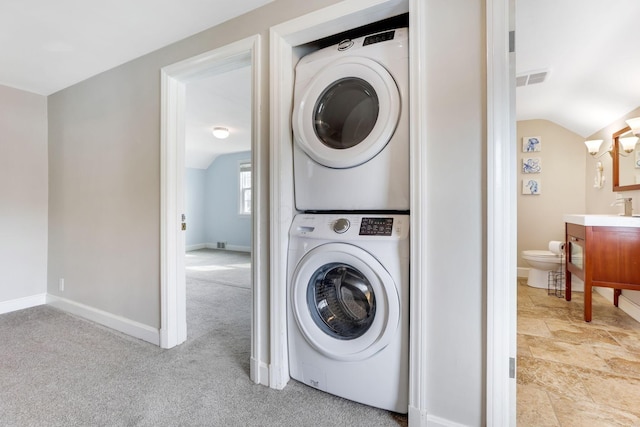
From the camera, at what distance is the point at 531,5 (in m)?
1.68

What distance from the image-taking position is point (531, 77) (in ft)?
8.35

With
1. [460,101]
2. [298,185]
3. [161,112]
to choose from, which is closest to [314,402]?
[298,185]

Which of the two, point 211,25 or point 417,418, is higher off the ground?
point 211,25

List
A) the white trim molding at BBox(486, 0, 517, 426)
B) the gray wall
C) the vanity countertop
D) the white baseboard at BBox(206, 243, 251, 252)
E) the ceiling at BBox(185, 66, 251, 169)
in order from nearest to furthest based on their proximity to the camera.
A: the white trim molding at BBox(486, 0, 517, 426) → the vanity countertop → the gray wall → the ceiling at BBox(185, 66, 251, 169) → the white baseboard at BBox(206, 243, 251, 252)

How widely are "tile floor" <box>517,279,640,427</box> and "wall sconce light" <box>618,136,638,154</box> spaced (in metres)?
1.46

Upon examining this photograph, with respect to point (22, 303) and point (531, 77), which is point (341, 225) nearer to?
point (531, 77)

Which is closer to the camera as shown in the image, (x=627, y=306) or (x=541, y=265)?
(x=627, y=306)

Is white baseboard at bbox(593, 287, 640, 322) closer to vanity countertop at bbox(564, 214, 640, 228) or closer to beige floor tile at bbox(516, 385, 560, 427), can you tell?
vanity countertop at bbox(564, 214, 640, 228)

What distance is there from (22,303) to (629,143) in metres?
5.84

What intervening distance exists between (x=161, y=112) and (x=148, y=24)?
52cm

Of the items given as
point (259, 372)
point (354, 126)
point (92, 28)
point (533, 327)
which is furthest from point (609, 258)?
point (92, 28)

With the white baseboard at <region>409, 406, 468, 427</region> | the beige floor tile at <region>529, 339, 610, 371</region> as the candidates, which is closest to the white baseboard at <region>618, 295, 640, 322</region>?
the beige floor tile at <region>529, 339, 610, 371</region>

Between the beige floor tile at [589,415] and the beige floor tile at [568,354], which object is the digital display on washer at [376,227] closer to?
the beige floor tile at [589,415]

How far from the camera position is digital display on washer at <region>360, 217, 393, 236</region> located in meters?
1.35
